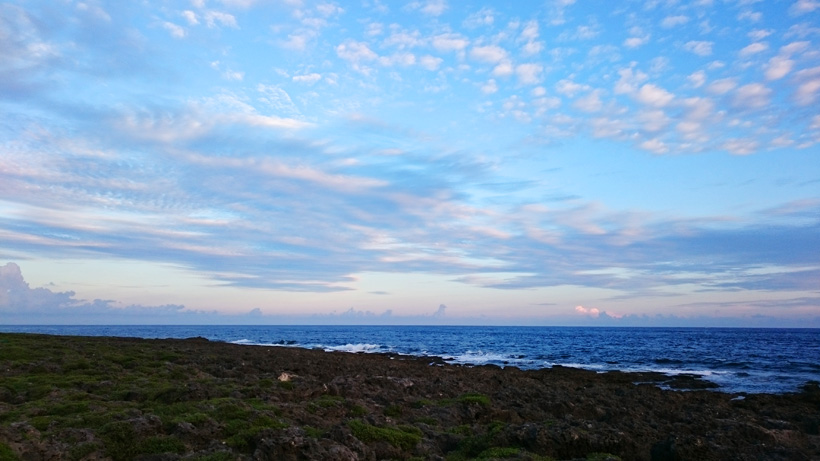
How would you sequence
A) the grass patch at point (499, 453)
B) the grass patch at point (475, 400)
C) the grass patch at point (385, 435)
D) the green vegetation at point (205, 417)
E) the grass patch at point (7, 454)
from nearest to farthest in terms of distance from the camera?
the grass patch at point (7, 454) → the grass patch at point (499, 453) → the green vegetation at point (205, 417) → the grass patch at point (385, 435) → the grass patch at point (475, 400)

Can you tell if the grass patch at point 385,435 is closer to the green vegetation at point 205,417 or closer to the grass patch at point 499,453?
the green vegetation at point 205,417

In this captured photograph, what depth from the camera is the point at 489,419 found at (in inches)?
708

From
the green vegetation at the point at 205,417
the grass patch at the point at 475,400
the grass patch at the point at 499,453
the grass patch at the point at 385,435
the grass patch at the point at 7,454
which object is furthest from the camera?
the grass patch at the point at 475,400

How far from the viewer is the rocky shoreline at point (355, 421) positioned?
1191 centimetres

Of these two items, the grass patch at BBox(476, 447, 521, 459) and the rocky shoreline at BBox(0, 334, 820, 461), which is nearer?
the grass patch at BBox(476, 447, 521, 459)

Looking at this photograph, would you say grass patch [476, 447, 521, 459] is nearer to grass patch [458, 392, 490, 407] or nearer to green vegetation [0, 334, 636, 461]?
green vegetation [0, 334, 636, 461]

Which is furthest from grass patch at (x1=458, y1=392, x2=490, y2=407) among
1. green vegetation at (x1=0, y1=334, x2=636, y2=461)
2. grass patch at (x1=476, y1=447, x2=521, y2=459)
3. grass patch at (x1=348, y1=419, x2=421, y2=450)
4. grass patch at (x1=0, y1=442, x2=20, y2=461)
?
grass patch at (x1=0, y1=442, x2=20, y2=461)

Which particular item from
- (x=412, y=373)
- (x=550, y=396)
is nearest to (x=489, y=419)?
(x=550, y=396)

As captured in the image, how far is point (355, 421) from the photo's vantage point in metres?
14.2

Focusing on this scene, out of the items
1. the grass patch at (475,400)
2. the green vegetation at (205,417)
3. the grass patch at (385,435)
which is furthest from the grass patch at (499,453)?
the grass patch at (475,400)

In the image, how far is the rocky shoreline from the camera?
469 inches

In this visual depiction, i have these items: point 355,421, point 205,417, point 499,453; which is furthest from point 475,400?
point 205,417

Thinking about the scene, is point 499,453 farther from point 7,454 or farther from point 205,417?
point 7,454

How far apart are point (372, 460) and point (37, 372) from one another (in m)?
18.7
